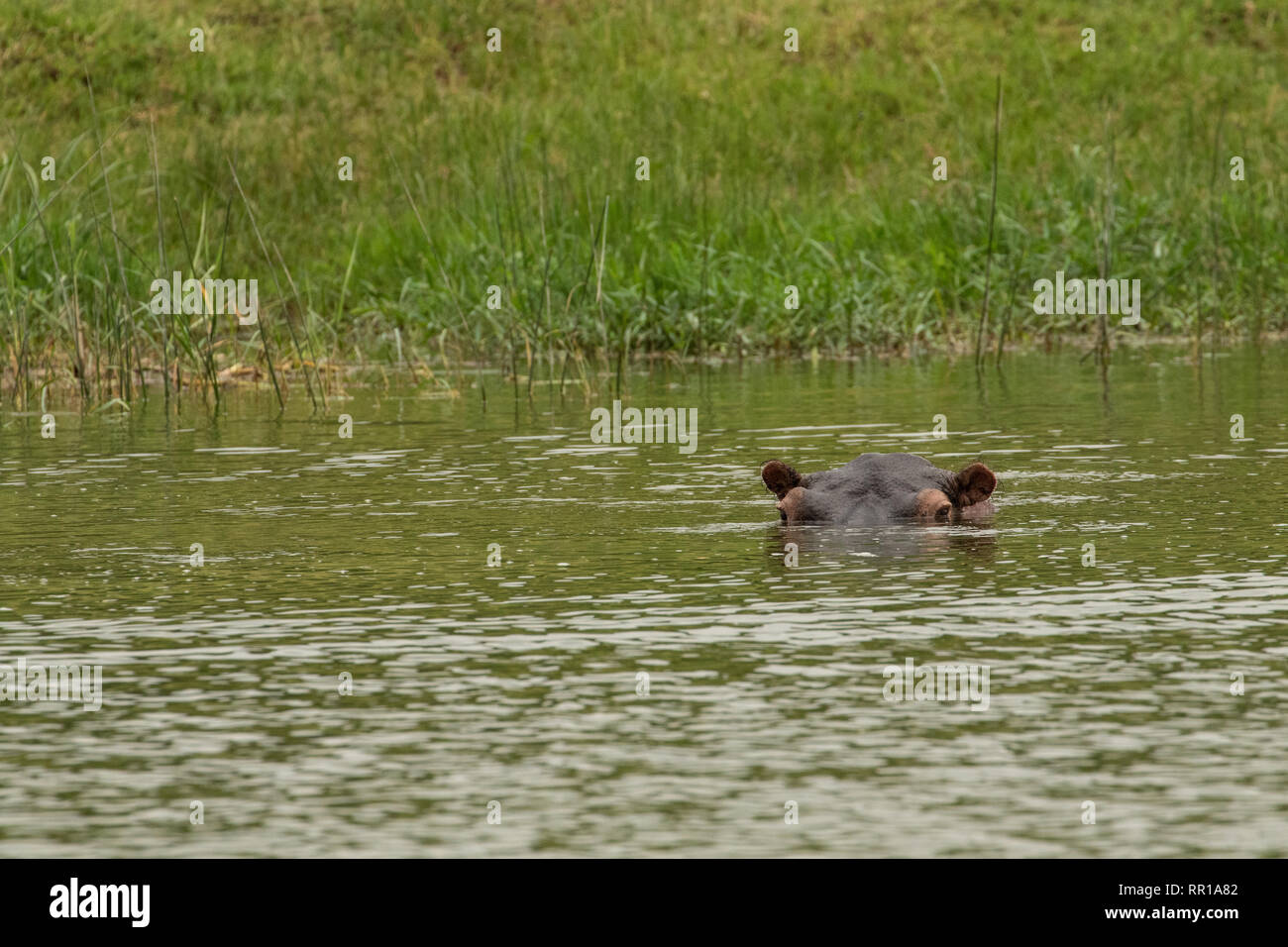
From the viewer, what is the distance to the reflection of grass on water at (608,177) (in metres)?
15.9

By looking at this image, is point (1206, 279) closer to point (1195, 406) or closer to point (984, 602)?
point (1195, 406)

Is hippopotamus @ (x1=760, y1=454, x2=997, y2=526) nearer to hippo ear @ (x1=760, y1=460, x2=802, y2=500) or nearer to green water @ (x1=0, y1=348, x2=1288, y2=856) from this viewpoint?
hippo ear @ (x1=760, y1=460, x2=802, y2=500)

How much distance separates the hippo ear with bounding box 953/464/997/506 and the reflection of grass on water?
5.10 m

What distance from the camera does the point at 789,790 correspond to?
457 cm

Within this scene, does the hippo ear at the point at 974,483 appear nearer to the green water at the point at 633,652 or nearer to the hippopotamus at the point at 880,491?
the hippopotamus at the point at 880,491

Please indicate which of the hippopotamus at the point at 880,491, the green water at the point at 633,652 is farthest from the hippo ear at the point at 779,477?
the green water at the point at 633,652

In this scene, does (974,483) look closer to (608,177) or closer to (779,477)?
(779,477)

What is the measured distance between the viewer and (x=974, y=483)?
27.6ft

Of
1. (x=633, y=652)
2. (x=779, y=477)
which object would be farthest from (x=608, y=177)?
(x=633, y=652)

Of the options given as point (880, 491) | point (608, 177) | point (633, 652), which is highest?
point (608, 177)

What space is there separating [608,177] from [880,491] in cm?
1204

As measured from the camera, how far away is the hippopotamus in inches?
326

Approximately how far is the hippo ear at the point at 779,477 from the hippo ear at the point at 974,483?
1.92 ft

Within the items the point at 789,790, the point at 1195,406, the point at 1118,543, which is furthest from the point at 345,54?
the point at 789,790
